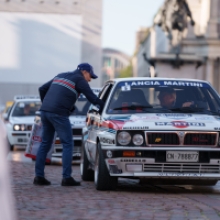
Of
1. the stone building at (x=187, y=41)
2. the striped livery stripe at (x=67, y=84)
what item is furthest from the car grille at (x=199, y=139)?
the stone building at (x=187, y=41)

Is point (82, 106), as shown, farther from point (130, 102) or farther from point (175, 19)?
point (175, 19)

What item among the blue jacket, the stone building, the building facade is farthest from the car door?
the building facade

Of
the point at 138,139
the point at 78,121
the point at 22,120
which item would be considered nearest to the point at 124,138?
the point at 138,139

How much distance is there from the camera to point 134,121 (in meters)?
10.0

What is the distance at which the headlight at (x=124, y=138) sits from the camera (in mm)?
9898

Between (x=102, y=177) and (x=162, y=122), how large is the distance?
3.12ft

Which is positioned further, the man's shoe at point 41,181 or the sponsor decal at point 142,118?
the man's shoe at point 41,181

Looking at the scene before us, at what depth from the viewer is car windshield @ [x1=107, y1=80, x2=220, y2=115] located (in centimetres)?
1080

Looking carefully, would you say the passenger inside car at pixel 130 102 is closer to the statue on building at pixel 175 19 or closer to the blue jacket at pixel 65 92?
the blue jacket at pixel 65 92

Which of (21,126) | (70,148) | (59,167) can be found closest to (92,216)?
(70,148)

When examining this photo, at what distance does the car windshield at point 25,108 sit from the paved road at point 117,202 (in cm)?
998

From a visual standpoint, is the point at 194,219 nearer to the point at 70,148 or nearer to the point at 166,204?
the point at 166,204

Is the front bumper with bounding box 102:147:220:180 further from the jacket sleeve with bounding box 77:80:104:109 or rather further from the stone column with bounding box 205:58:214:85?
the stone column with bounding box 205:58:214:85

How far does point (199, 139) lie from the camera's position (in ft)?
32.5
